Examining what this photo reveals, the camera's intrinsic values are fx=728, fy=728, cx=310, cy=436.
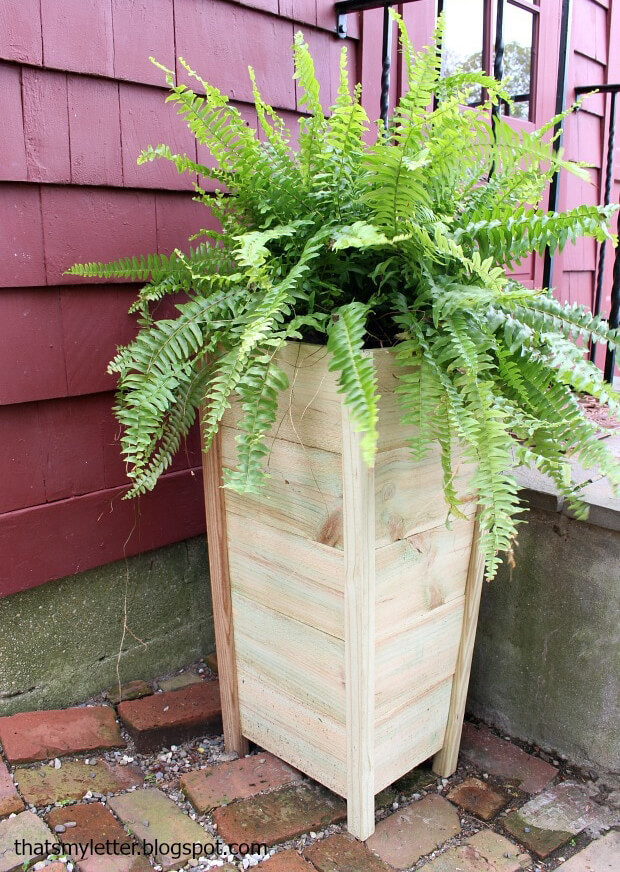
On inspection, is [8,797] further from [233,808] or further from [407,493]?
[407,493]

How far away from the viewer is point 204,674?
6.61 ft

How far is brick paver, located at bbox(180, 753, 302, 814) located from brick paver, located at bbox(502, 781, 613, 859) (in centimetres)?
48

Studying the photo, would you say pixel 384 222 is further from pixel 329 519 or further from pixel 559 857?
pixel 559 857

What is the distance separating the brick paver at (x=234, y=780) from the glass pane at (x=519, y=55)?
2884 millimetres

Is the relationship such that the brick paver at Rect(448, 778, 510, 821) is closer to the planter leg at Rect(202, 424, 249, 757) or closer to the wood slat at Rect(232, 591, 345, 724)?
the wood slat at Rect(232, 591, 345, 724)

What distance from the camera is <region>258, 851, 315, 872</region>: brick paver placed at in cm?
136

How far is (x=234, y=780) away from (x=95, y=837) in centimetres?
33

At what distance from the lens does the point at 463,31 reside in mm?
3082

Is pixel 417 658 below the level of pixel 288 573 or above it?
below

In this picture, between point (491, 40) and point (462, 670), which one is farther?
point (491, 40)

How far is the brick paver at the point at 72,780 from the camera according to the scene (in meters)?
1.45

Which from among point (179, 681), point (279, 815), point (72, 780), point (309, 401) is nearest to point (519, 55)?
point (309, 401)

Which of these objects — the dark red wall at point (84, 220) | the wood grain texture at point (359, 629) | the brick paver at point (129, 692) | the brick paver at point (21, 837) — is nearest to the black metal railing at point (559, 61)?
the dark red wall at point (84, 220)

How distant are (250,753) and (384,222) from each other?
4.13ft
